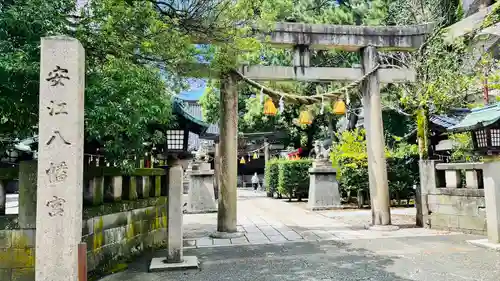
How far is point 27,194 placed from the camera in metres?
5.11

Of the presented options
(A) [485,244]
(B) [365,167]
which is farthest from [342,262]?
(B) [365,167]

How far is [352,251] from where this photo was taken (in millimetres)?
7488

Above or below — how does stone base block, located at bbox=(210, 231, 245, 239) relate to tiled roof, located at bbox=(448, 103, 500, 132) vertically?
below

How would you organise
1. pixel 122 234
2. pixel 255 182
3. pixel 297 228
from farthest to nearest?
1. pixel 255 182
2. pixel 297 228
3. pixel 122 234

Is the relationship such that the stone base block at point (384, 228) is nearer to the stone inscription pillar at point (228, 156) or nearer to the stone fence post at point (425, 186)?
the stone fence post at point (425, 186)

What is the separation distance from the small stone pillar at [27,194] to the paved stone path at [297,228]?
3.77 metres

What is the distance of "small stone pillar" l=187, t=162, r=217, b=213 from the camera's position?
1536cm

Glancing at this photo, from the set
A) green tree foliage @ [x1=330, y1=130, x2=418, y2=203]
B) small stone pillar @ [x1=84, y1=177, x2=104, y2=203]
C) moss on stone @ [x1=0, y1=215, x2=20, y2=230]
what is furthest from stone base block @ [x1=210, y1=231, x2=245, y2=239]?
green tree foliage @ [x1=330, y1=130, x2=418, y2=203]

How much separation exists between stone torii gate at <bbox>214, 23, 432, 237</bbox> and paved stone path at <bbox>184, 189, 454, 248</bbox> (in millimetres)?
611

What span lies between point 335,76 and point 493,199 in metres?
4.83

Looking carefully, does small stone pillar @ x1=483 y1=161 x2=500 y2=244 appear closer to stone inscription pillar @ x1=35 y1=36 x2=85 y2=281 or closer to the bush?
stone inscription pillar @ x1=35 y1=36 x2=85 y2=281

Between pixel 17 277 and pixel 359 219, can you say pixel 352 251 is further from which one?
pixel 17 277

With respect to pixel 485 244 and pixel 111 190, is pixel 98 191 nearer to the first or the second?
pixel 111 190

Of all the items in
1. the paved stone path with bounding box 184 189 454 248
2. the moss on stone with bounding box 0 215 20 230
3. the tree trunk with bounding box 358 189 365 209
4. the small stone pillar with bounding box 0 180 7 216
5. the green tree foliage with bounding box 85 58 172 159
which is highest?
the green tree foliage with bounding box 85 58 172 159
